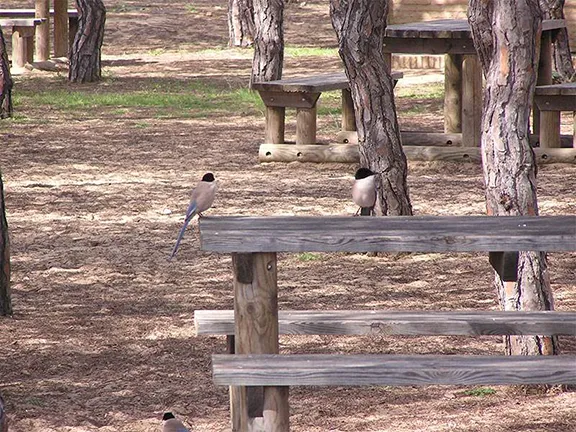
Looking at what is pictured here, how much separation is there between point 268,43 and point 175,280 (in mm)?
8136

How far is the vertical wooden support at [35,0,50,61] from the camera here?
2209cm

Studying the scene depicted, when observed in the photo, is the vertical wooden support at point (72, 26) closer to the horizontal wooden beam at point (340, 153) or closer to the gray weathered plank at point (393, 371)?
the horizontal wooden beam at point (340, 153)

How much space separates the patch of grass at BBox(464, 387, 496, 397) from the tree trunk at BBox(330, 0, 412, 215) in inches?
117

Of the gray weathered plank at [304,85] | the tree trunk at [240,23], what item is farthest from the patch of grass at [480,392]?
the tree trunk at [240,23]

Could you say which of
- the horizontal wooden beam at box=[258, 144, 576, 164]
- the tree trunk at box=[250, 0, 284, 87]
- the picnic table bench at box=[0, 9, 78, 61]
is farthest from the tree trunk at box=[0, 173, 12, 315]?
the picnic table bench at box=[0, 9, 78, 61]

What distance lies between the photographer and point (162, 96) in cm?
1875

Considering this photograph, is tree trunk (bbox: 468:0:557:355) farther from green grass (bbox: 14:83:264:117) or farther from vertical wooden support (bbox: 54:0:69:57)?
vertical wooden support (bbox: 54:0:69:57)

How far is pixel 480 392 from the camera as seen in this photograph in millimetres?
6273

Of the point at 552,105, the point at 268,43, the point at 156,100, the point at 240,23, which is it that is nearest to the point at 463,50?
the point at 552,105

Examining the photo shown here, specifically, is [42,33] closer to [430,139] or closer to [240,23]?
[240,23]

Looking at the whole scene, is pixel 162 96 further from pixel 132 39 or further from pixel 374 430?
pixel 374 430

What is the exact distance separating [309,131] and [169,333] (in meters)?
5.94

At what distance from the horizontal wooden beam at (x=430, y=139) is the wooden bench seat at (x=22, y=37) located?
8.74 meters

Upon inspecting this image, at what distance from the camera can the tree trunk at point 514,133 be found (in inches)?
238
